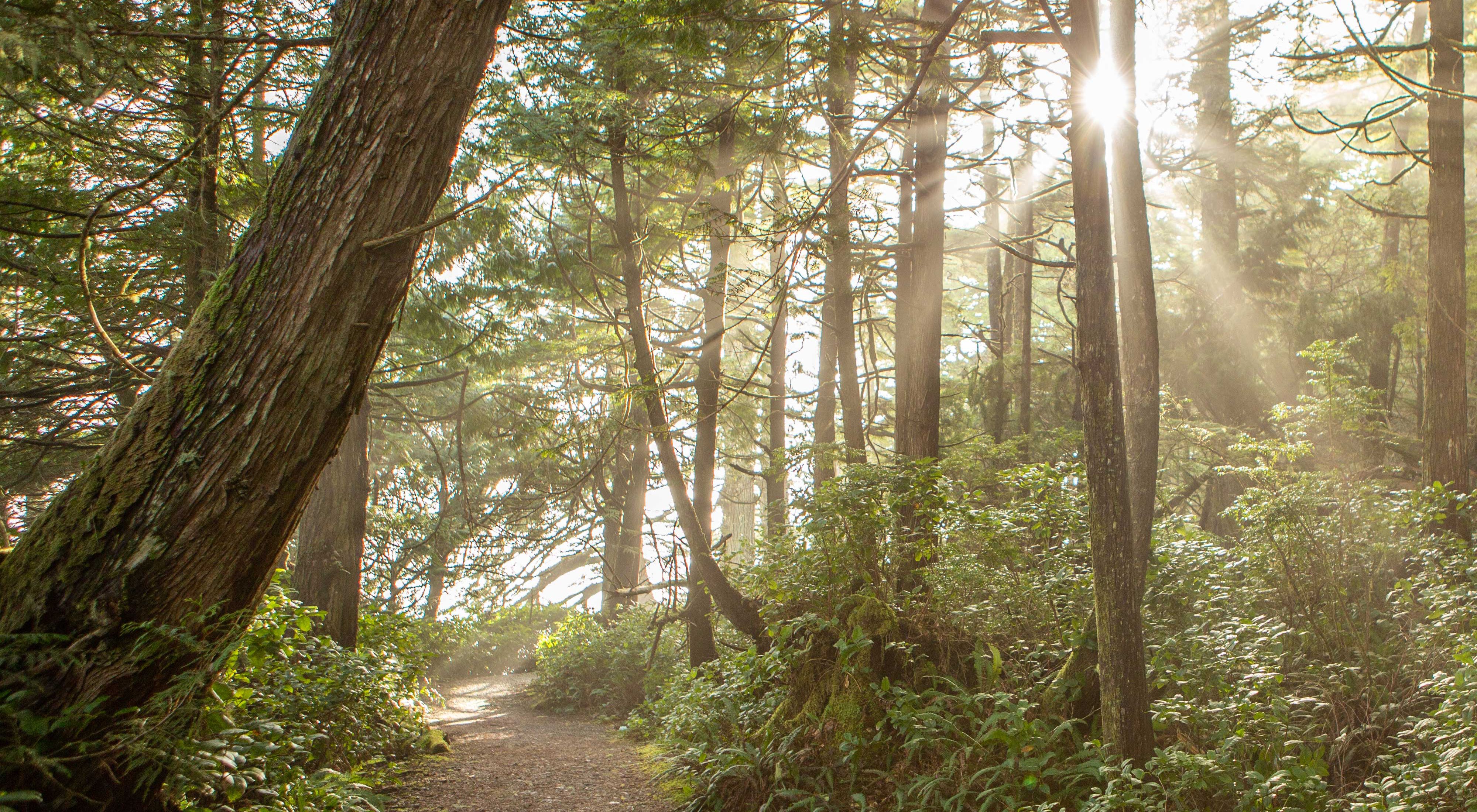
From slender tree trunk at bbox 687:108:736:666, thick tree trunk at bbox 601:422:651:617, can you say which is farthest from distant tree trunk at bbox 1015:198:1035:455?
thick tree trunk at bbox 601:422:651:617

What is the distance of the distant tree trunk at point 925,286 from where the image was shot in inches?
325

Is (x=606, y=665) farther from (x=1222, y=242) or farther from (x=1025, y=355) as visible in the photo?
(x=1222, y=242)

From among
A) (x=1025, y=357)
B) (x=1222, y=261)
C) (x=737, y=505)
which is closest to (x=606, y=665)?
(x=1025, y=357)

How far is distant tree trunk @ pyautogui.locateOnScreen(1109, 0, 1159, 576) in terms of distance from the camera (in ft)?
20.0

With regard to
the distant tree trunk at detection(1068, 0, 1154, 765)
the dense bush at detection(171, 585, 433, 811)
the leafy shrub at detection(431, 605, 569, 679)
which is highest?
→ the distant tree trunk at detection(1068, 0, 1154, 765)

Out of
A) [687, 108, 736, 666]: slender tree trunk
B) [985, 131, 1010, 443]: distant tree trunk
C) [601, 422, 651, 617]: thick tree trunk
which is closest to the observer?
Result: [687, 108, 736, 666]: slender tree trunk

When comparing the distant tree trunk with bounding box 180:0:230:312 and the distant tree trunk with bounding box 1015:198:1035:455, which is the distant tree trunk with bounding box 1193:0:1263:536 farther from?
the distant tree trunk with bounding box 180:0:230:312

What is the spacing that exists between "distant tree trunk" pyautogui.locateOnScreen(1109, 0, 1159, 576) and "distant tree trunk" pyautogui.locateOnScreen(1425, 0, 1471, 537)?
14.9 ft

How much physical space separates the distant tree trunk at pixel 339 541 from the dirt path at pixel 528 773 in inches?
Result: 75.4

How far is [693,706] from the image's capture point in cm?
779

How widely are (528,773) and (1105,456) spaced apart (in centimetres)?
623

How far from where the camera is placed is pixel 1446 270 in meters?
8.55

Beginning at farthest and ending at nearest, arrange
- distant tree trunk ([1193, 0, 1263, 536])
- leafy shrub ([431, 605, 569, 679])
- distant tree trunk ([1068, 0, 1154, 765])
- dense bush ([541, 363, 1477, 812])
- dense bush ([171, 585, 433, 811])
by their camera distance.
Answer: leafy shrub ([431, 605, 569, 679]) < distant tree trunk ([1193, 0, 1263, 536]) < distant tree trunk ([1068, 0, 1154, 765]) < dense bush ([541, 363, 1477, 812]) < dense bush ([171, 585, 433, 811])

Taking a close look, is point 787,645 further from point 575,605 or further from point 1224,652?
point 575,605
